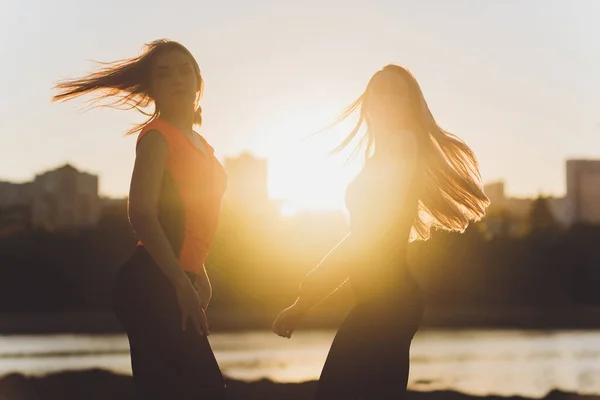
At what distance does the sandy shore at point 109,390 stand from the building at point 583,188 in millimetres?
146806

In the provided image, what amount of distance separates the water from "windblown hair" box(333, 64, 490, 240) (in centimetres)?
703

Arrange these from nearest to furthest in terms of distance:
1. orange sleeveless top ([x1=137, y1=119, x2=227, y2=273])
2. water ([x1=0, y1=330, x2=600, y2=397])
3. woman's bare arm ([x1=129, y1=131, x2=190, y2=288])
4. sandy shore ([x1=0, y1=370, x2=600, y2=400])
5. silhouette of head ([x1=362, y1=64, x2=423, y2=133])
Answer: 1. woman's bare arm ([x1=129, y1=131, x2=190, y2=288])
2. orange sleeveless top ([x1=137, y1=119, x2=227, y2=273])
3. silhouette of head ([x1=362, y1=64, x2=423, y2=133])
4. sandy shore ([x1=0, y1=370, x2=600, y2=400])
5. water ([x1=0, y1=330, x2=600, y2=397])

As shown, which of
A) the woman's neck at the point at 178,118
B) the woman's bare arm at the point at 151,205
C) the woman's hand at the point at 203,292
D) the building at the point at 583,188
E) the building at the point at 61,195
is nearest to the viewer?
the woman's bare arm at the point at 151,205

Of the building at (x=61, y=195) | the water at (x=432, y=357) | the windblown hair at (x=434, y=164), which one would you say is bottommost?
the building at (x=61, y=195)

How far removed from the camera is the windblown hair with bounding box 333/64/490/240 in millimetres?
4934

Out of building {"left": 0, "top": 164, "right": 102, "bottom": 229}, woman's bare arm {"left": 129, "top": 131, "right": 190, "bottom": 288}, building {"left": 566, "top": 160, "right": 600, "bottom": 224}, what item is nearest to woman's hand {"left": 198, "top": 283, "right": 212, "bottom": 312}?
woman's bare arm {"left": 129, "top": 131, "right": 190, "bottom": 288}

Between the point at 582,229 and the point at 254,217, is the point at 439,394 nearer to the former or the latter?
the point at 254,217

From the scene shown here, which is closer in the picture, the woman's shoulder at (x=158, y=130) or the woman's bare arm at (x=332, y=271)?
the woman's shoulder at (x=158, y=130)

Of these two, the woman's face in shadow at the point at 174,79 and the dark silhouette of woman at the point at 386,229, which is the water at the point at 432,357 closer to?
the dark silhouette of woman at the point at 386,229

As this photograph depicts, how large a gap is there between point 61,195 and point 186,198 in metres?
134

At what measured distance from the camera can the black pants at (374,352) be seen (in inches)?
181

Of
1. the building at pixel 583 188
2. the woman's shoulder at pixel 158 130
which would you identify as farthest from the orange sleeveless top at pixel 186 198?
the building at pixel 583 188

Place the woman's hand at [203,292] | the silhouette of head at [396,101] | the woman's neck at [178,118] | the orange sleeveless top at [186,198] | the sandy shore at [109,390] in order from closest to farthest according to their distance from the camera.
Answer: the orange sleeveless top at [186,198] → the woman's neck at [178,118] → the woman's hand at [203,292] → the silhouette of head at [396,101] → the sandy shore at [109,390]

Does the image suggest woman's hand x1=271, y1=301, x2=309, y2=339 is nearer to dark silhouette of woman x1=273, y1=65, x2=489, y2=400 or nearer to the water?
A: dark silhouette of woman x1=273, y1=65, x2=489, y2=400
